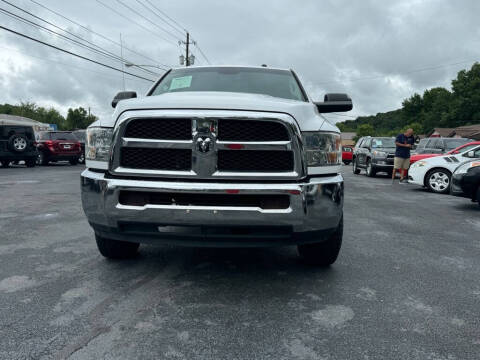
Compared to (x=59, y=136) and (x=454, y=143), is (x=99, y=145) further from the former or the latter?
(x=59, y=136)

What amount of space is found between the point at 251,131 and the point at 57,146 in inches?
Result: 709

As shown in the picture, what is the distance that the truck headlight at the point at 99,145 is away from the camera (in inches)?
121

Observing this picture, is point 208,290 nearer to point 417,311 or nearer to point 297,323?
point 297,323

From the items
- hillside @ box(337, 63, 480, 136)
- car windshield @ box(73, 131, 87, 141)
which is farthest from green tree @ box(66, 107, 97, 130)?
car windshield @ box(73, 131, 87, 141)

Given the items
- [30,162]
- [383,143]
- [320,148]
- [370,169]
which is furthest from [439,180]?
[30,162]

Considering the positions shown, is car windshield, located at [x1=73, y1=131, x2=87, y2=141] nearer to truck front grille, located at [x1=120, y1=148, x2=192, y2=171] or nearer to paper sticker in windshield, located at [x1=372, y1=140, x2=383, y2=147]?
paper sticker in windshield, located at [x1=372, y1=140, x2=383, y2=147]

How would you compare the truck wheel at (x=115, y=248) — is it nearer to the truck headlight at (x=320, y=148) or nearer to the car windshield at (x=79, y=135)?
the truck headlight at (x=320, y=148)

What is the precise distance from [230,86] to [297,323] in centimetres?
265

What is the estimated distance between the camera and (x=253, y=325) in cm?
250

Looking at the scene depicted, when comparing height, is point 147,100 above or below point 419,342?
above

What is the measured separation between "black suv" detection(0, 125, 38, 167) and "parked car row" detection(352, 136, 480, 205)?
13.7 metres

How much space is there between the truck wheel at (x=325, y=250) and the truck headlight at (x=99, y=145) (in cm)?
179

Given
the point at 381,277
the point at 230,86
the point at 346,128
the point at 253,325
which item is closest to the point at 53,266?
the point at 253,325

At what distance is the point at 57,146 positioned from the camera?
18.8 metres
